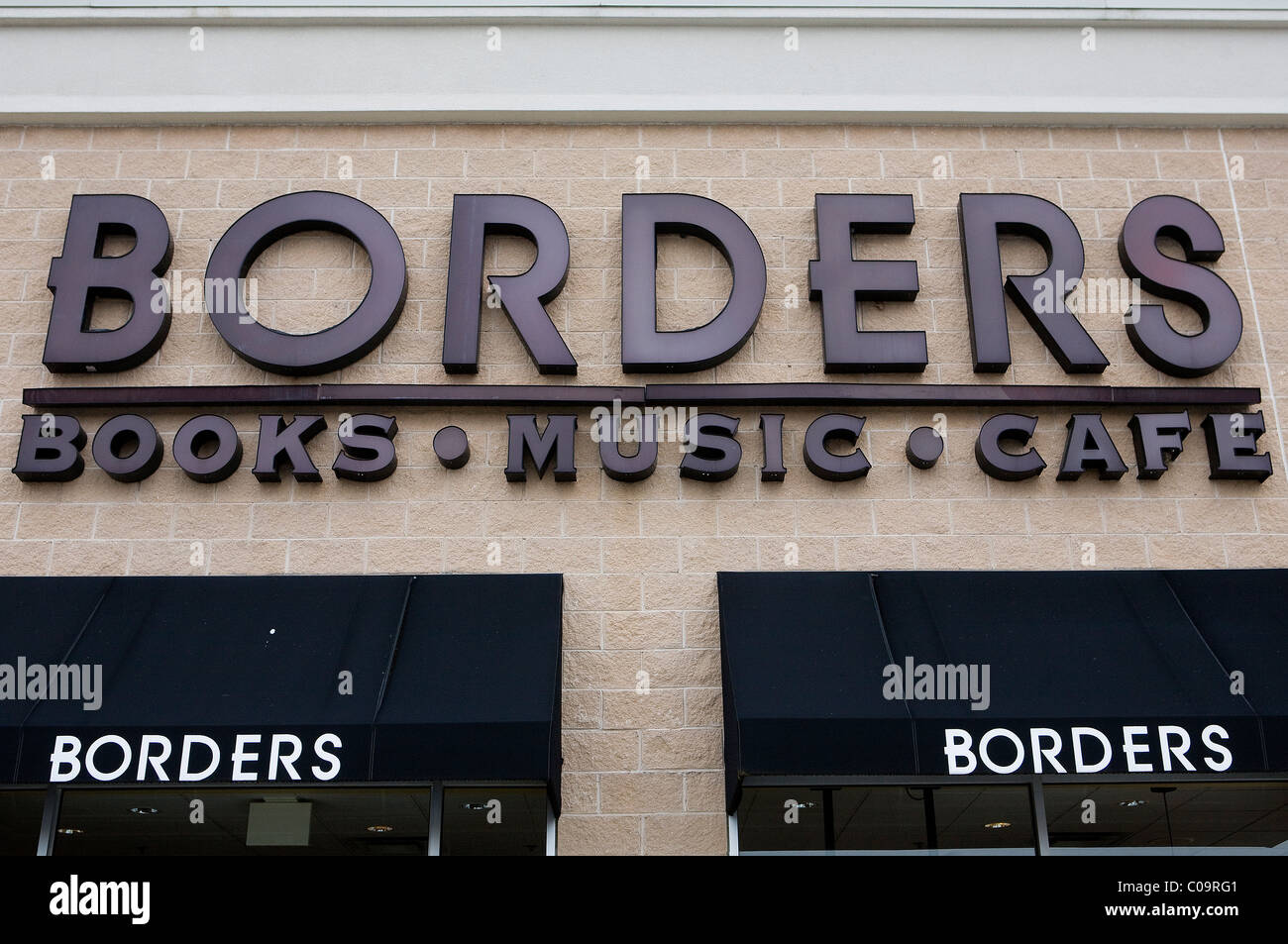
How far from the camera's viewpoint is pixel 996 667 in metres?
5.83

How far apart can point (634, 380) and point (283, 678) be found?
286cm

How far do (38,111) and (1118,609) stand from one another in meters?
8.01

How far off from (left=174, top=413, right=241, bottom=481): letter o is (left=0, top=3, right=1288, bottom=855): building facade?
0.43 ft

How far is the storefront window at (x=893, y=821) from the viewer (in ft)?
19.8

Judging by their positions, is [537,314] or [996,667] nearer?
[996,667]

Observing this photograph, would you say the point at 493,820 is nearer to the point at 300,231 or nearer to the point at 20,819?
the point at 20,819

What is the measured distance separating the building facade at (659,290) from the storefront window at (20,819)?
1338 millimetres

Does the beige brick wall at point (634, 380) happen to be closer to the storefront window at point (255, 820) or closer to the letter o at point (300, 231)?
the letter o at point (300, 231)

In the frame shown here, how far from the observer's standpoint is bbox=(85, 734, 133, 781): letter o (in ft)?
17.5

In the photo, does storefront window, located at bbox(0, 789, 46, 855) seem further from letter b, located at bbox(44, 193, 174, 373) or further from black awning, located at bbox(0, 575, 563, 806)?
letter b, located at bbox(44, 193, 174, 373)

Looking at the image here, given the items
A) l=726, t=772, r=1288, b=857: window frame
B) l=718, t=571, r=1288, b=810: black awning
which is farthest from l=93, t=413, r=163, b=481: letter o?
l=726, t=772, r=1288, b=857: window frame

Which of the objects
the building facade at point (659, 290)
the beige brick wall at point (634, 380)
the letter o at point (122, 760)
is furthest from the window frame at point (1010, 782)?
the letter o at point (122, 760)
